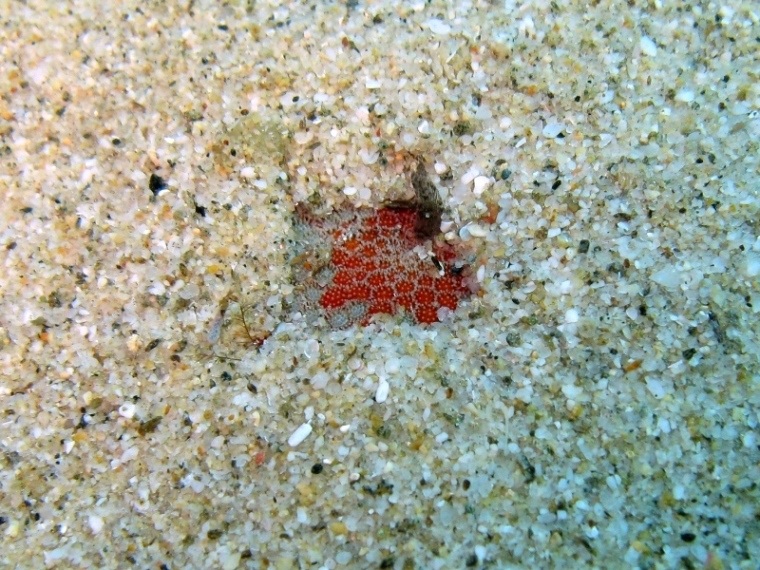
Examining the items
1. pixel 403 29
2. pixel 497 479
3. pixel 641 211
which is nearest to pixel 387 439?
→ pixel 497 479

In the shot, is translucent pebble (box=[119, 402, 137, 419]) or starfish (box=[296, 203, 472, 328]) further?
starfish (box=[296, 203, 472, 328])

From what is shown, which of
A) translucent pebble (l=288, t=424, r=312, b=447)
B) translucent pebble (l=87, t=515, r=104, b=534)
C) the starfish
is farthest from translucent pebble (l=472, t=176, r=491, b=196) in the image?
translucent pebble (l=87, t=515, r=104, b=534)

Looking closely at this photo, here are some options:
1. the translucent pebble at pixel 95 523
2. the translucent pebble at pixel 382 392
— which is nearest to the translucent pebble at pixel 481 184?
the translucent pebble at pixel 382 392

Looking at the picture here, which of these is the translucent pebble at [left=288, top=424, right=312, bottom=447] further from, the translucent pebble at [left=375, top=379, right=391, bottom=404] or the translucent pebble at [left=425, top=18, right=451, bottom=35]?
the translucent pebble at [left=425, top=18, right=451, bottom=35]

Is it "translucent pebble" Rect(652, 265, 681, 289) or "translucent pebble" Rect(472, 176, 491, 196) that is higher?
"translucent pebble" Rect(472, 176, 491, 196)

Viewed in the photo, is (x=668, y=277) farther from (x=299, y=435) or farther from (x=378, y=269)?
(x=299, y=435)

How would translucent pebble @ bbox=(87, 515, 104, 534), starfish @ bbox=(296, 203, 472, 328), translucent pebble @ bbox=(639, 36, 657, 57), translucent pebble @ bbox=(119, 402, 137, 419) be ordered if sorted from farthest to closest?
1. translucent pebble @ bbox=(639, 36, 657, 57)
2. starfish @ bbox=(296, 203, 472, 328)
3. translucent pebble @ bbox=(119, 402, 137, 419)
4. translucent pebble @ bbox=(87, 515, 104, 534)

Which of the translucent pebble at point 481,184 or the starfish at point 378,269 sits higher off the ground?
the translucent pebble at point 481,184

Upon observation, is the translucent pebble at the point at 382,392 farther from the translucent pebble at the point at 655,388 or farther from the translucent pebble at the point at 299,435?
the translucent pebble at the point at 655,388

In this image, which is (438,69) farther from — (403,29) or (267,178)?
(267,178)

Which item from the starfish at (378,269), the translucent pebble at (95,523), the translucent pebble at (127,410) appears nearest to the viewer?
the translucent pebble at (95,523)

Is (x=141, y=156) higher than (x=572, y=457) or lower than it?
higher
